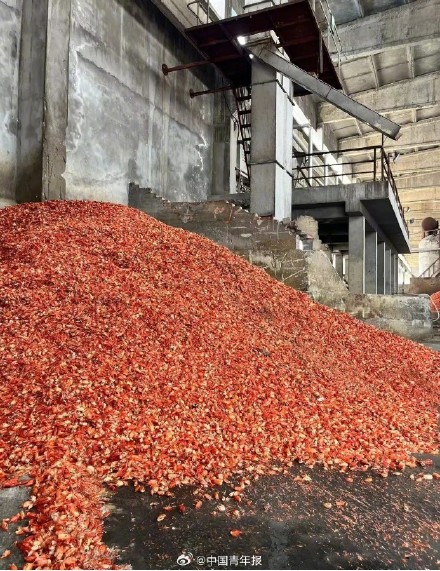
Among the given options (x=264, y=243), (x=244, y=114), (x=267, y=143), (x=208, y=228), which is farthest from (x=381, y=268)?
(x=208, y=228)

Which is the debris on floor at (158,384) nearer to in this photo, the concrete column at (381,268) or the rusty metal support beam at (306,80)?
the rusty metal support beam at (306,80)

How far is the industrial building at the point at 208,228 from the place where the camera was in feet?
7.88

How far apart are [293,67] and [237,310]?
24.5 ft

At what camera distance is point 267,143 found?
33.5 ft

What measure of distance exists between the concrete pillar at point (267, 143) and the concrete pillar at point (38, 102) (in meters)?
4.70

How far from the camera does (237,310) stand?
16.8ft

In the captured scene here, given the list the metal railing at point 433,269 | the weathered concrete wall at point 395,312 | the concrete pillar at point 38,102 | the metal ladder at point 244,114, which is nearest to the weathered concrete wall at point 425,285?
the metal railing at point 433,269

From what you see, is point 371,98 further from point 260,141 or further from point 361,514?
point 361,514

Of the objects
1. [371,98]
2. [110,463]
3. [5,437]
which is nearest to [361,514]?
[110,463]

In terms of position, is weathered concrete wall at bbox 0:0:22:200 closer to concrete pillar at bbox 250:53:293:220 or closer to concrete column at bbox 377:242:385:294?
concrete pillar at bbox 250:53:293:220

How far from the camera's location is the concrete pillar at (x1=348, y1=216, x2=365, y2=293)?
13.1m

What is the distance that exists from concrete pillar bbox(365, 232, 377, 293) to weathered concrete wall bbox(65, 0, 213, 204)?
6267 mm

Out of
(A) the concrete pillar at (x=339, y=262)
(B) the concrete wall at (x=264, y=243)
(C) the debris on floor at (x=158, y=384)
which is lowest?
(C) the debris on floor at (x=158, y=384)

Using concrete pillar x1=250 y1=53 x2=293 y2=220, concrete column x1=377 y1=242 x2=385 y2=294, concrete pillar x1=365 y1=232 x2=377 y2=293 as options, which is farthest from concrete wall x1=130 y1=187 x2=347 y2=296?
concrete column x1=377 y1=242 x2=385 y2=294
